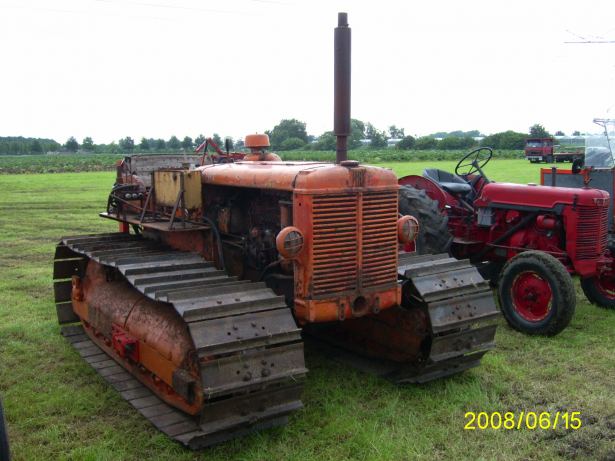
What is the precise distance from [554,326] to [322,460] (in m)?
3.16

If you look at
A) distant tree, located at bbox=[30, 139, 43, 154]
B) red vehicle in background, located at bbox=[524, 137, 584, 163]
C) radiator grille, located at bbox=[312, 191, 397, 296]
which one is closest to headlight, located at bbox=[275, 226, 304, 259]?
radiator grille, located at bbox=[312, 191, 397, 296]

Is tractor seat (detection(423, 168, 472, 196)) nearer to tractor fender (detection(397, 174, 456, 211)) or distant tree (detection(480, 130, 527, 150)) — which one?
tractor fender (detection(397, 174, 456, 211))

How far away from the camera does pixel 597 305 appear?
23.6 feet

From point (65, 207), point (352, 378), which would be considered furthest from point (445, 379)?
point (65, 207)

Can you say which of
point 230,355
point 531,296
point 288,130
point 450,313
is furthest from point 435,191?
point 288,130

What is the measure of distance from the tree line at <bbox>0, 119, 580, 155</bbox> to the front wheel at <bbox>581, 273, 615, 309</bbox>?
18523 mm

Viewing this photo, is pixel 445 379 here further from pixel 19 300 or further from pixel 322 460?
pixel 19 300

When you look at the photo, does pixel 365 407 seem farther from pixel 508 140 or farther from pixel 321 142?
pixel 508 140

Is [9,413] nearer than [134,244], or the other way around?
[9,413]

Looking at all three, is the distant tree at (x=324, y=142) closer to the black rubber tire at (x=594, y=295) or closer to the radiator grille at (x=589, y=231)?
the black rubber tire at (x=594, y=295)

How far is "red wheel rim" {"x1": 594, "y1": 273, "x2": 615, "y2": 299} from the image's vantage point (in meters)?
7.18

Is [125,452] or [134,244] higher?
[134,244]

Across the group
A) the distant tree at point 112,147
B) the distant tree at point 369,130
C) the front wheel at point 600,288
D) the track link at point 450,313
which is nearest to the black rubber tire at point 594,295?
the front wheel at point 600,288

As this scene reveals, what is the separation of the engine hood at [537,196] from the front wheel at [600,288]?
0.89 metres
